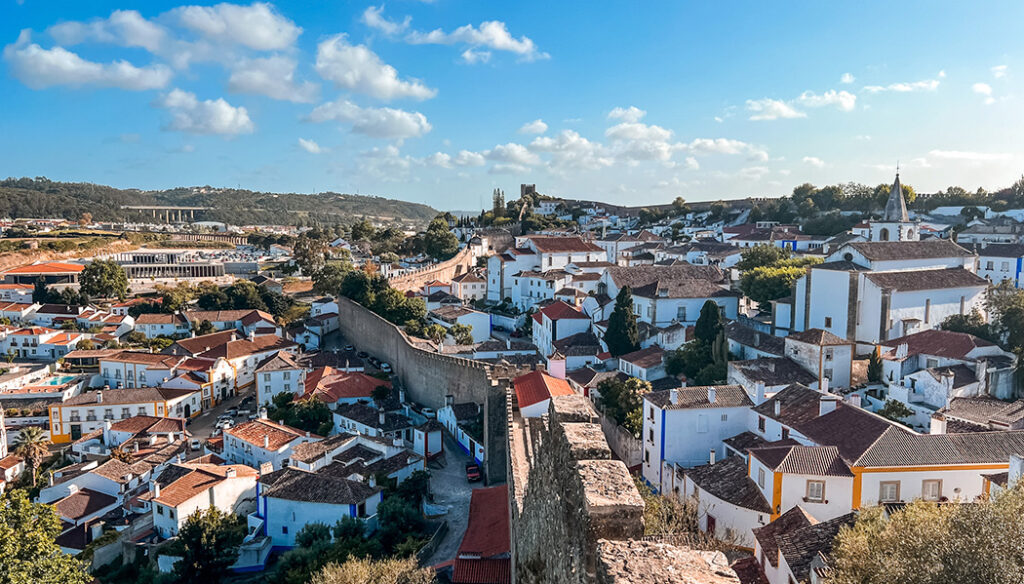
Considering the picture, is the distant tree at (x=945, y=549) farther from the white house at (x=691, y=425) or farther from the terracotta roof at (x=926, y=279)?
the terracotta roof at (x=926, y=279)

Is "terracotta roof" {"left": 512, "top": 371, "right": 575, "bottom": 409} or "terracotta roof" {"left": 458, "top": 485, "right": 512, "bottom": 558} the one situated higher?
"terracotta roof" {"left": 512, "top": 371, "right": 575, "bottom": 409}

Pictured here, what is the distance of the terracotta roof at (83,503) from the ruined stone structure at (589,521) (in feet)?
67.1

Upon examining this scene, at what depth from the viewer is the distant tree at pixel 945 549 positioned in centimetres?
556

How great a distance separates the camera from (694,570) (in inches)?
121

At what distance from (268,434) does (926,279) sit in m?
22.5

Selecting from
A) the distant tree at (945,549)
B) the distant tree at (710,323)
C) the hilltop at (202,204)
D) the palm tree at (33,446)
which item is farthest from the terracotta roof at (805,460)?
the hilltop at (202,204)

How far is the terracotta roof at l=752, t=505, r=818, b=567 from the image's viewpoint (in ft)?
33.7

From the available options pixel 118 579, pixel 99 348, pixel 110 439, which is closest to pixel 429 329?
pixel 110 439

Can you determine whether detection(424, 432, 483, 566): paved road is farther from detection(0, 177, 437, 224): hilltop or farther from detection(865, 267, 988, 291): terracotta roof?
detection(0, 177, 437, 224): hilltop

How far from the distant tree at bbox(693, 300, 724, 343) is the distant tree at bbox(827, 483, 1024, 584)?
13.7m

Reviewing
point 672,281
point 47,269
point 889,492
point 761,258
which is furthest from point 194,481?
point 47,269

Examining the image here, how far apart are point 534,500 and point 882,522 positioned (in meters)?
5.92

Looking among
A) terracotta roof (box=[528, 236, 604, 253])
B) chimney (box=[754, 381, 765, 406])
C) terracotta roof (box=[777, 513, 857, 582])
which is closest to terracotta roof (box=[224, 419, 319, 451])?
chimney (box=[754, 381, 765, 406])

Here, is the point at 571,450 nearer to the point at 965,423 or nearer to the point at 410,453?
the point at 965,423
